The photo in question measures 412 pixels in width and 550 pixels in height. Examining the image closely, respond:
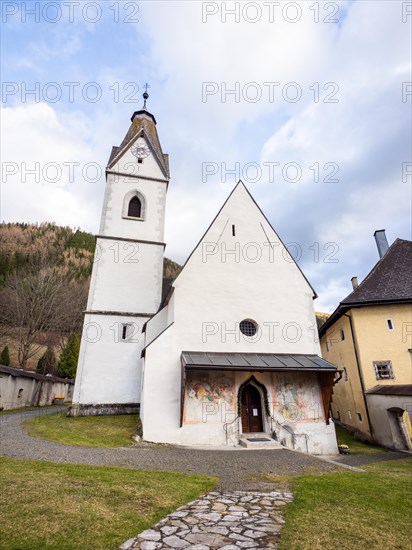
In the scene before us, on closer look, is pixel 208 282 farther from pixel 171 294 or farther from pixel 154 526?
pixel 154 526

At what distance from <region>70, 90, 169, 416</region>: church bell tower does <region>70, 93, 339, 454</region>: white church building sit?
0.20 ft

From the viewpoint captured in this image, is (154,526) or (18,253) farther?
(18,253)

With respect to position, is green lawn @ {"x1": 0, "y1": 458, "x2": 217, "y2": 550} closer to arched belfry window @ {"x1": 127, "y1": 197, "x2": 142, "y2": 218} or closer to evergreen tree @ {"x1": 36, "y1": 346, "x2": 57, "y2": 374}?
arched belfry window @ {"x1": 127, "y1": 197, "x2": 142, "y2": 218}

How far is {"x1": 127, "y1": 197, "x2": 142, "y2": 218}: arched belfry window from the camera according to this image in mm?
21062

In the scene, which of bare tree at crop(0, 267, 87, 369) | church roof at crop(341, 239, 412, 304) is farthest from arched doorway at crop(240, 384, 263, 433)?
bare tree at crop(0, 267, 87, 369)

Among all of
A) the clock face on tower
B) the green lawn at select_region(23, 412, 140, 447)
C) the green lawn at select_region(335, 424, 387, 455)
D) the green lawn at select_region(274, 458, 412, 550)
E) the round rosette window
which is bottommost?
the green lawn at select_region(335, 424, 387, 455)

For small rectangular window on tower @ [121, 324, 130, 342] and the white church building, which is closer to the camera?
the white church building

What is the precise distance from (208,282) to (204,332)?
2324mm

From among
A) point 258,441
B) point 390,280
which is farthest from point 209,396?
point 390,280

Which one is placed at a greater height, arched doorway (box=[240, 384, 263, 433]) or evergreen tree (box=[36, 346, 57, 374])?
evergreen tree (box=[36, 346, 57, 374])

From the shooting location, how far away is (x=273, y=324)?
14.2 meters

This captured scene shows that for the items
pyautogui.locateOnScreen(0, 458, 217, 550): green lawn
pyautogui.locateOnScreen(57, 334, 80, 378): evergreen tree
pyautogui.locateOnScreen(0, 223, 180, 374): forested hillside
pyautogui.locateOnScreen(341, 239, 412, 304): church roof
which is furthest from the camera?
pyautogui.locateOnScreen(57, 334, 80, 378): evergreen tree

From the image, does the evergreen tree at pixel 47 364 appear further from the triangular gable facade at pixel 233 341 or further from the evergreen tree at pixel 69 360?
the triangular gable facade at pixel 233 341

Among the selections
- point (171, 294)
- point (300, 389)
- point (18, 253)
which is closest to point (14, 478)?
point (171, 294)
